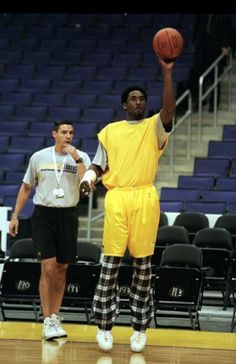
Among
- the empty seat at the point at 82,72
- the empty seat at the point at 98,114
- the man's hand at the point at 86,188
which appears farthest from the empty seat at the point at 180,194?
the man's hand at the point at 86,188

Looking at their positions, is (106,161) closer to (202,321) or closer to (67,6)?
(67,6)

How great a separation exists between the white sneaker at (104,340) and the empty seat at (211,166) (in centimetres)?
732

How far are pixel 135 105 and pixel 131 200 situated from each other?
2.22 feet

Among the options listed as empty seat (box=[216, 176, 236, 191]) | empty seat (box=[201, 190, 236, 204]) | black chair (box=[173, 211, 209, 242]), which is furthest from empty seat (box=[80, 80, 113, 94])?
black chair (box=[173, 211, 209, 242])

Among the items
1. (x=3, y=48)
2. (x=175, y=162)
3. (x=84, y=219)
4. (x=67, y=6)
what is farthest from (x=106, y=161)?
(x=3, y=48)

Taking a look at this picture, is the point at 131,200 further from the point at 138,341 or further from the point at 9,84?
the point at 9,84

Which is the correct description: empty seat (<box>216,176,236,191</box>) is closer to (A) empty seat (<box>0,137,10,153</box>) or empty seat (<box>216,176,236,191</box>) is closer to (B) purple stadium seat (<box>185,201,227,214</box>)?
(B) purple stadium seat (<box>185,201,227,214</box>)

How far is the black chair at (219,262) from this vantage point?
35.7ft

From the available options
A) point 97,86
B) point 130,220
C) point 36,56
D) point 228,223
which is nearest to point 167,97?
point 130,220

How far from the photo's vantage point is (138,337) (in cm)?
750

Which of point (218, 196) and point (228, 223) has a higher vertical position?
point (218, 196)

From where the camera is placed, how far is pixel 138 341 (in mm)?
7477

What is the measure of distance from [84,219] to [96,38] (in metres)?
6.93

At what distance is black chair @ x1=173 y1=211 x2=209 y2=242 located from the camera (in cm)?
1241
